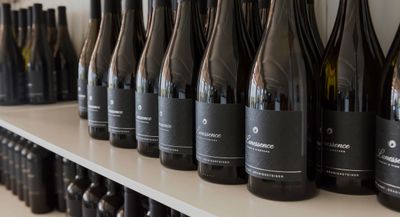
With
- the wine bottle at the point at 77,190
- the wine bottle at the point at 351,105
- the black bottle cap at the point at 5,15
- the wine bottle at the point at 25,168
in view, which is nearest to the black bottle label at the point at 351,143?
the wine bottle at the point at 351,105

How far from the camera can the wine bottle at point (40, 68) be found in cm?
134

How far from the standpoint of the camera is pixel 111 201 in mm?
866

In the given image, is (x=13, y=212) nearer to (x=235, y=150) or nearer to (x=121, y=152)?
(x=121, y=152)

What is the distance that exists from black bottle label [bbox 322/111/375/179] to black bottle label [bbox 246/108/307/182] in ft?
0.15

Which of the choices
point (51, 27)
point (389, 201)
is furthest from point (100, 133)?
point (51, 27)

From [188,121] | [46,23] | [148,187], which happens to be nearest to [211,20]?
[188,121]

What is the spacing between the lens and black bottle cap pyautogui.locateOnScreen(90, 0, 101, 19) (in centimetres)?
104

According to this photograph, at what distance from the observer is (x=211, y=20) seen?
0.74 m

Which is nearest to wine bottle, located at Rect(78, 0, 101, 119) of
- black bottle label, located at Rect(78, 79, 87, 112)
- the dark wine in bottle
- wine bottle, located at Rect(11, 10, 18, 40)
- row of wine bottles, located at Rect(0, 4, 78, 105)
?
black bottle label, located at Rect(78, 79, 87, 112)

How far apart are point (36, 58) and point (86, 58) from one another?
0.42 m

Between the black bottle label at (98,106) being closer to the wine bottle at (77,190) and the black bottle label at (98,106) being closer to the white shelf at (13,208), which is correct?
the wine bottle at (77,190)

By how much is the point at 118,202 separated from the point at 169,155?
24 cm

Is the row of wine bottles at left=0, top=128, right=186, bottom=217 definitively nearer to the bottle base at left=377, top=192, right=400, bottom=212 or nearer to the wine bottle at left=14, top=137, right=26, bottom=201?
the wine bottle at left=14, top=137, right=26, bottom=201

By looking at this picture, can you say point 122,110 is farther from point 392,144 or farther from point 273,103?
point 392,144
